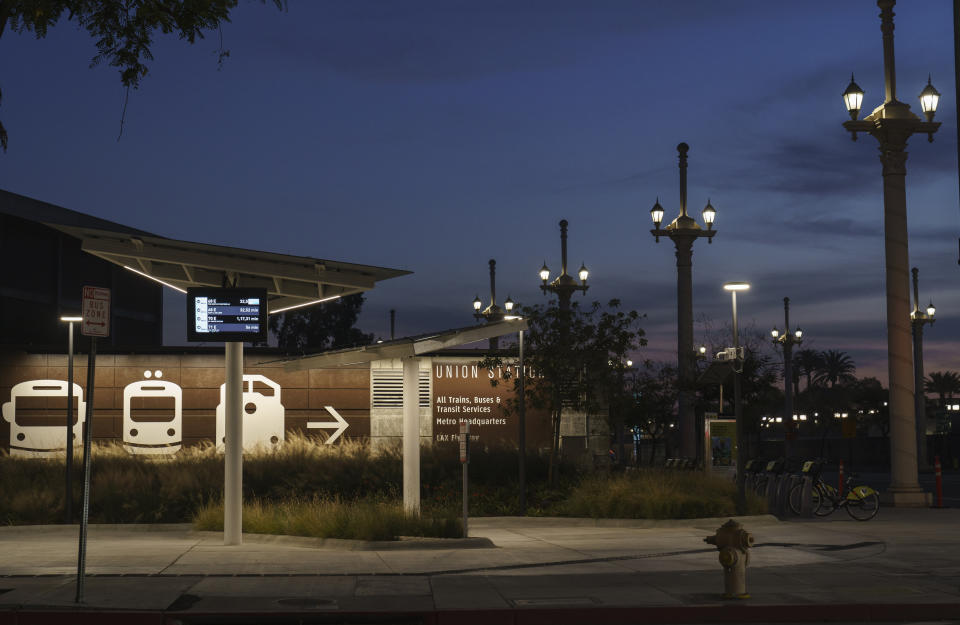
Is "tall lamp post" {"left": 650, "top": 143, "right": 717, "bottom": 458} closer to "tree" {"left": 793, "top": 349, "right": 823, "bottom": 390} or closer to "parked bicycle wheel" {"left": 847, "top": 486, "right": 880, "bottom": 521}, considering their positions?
"parked bicycle wheel" {"left": 847, "top": 486, "right": 880, "bottom": 521}

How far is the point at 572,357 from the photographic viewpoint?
29.9 metres

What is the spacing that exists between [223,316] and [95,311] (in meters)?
6.69

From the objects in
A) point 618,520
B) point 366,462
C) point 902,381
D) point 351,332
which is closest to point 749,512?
point 618,520

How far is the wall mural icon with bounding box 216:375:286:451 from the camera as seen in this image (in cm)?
3556

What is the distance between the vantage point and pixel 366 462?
28.1m

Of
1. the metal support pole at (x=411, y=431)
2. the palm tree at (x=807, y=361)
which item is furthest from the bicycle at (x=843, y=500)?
the palm tree at (x=807, y=361)

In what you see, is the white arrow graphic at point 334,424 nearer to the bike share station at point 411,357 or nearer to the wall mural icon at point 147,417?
the wall mural icon at point 147,417

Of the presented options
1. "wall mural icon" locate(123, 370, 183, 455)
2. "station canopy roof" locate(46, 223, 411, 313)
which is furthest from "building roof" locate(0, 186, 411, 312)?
"wall mural icon" locate(123, 370, 183, 455)

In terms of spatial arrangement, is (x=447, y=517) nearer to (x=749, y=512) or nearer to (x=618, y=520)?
(x=618, y=520)

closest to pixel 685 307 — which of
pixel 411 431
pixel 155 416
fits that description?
pixel 411 431

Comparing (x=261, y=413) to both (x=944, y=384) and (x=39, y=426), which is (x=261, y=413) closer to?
A: (x=39, y=426)

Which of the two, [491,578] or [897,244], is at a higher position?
[897,244]

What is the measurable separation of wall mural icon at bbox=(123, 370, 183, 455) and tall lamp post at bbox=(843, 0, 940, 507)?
20623 mm

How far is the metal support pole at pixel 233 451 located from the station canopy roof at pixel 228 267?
1326 millimetres
